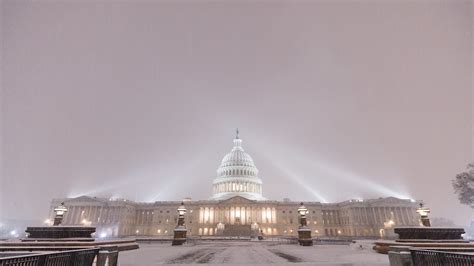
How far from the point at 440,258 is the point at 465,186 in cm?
6183

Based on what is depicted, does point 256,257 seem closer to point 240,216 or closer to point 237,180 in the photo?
point 240,216

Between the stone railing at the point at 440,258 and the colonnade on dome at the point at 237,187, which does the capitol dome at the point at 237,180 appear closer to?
the colonnade on dome at the point at 237,187

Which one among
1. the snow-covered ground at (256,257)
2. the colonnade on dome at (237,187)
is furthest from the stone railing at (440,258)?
the colonnade on dome at (237,187)

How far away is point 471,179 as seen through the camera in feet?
175

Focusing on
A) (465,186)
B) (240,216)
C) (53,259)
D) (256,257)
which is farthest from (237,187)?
(53,259)

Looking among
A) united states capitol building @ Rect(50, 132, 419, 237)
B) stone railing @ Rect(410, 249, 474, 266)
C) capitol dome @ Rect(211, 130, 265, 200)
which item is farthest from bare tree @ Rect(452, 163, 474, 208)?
capitol dome @ Rect(211, 130, 265, 200)

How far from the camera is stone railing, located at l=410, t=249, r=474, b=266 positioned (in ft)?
26.1

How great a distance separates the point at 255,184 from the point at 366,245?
102586mm

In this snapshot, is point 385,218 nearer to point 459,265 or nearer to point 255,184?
point 255,184

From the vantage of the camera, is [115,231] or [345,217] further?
[345,217]

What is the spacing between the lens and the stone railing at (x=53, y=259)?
7.12 metres

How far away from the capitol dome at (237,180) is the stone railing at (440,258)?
370 ft

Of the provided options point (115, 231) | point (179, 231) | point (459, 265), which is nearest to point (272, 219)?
point (115, 231)

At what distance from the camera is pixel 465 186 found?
178ft
